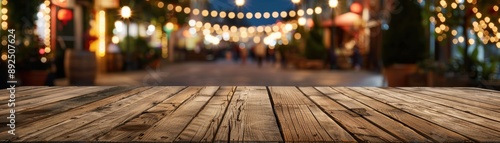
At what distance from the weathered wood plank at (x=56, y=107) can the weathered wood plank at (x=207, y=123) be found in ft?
2.07

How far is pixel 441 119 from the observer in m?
2.31

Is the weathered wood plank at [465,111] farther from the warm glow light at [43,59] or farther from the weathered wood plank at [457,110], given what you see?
the warm glow light at [43,59]

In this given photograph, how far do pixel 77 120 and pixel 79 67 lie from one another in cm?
936

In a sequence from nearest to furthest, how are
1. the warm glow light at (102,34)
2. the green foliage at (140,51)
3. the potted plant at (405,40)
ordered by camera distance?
the potted plant at (405,40)
the warm glow light at (102,34)
the green foliage at (140,51)

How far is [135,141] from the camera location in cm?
173

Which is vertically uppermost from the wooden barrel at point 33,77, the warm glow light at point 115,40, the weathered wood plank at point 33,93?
the warm glow light at point 115,40

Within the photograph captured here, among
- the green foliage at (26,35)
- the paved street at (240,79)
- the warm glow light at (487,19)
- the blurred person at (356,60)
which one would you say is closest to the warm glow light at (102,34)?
the paved street at (240,79)

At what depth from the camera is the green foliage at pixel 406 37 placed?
10844 mm

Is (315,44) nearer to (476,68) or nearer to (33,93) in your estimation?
(476,68)

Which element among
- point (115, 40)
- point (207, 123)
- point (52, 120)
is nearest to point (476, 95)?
point (207, 123)

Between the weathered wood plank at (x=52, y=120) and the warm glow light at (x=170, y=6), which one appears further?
the warm glow light at (x=170, y=6)

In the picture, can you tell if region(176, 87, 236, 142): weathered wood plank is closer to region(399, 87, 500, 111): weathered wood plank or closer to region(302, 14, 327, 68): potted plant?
region(399, 87, 500, 111): weathered wood plank

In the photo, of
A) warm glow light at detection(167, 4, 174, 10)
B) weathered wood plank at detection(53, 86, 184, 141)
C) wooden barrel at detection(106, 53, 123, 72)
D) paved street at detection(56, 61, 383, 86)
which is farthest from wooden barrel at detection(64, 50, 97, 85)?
warm glow light at detection(167, 4, 174, 10)

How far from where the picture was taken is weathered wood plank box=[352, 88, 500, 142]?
188 cm
